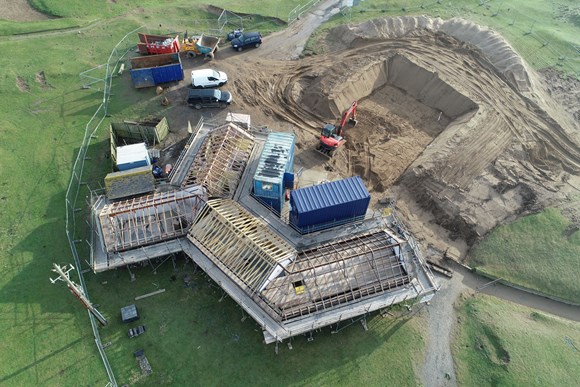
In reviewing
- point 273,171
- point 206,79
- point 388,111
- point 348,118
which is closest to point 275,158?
point 273,171

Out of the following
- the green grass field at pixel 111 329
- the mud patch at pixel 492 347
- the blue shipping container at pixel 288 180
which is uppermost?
the blue shipping container at pixel 288 180

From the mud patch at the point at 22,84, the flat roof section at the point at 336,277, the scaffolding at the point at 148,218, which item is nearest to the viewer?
the flat roof section at the point at 336,277

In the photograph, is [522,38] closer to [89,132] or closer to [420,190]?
[420,190]

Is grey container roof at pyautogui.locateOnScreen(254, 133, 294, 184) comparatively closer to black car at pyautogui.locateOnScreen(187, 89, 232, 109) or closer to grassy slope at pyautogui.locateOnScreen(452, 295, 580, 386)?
black car at pyautogui.locateOnScreen(187, 89, 232, 109)

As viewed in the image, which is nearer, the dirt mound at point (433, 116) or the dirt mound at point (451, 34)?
the dirt mound at point (433, 116)

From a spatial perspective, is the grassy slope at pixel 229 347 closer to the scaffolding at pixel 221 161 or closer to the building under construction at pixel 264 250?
the building under construction at pixel 264 250

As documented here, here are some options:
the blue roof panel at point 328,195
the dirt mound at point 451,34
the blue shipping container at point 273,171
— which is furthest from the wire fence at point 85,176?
the dirt mound at point 451,34

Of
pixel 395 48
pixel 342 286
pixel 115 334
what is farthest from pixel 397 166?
pixel 115 334
